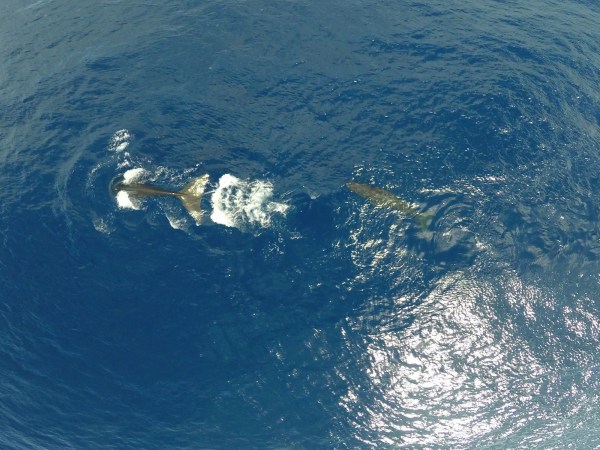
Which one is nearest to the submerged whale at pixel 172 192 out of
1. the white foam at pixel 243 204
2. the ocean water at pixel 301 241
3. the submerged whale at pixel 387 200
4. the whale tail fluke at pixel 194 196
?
the whale tail fluke at pixel 194 196

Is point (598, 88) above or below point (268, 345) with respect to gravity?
above

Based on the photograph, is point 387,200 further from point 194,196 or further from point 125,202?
point 125,202

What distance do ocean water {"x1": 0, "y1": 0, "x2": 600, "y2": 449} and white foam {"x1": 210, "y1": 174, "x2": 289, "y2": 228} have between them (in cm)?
42

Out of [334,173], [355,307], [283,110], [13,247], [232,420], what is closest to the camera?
[232,420]

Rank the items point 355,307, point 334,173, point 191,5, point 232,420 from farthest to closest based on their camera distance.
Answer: point 191,5, point 334,173, point 355,307, point 232,420

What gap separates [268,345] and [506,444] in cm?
4219

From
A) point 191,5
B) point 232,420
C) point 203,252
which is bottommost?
point 232,420

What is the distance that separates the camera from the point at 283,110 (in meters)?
117

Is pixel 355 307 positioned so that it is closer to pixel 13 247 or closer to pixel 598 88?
pixel 13 247

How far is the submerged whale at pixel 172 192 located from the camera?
338 ft

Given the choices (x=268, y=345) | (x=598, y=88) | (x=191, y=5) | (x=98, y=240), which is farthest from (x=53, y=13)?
(x=598, y=88)

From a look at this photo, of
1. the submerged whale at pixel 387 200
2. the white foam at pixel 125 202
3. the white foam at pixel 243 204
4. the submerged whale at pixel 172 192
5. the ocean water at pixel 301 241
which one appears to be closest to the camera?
the ocean water at pixel 301 241

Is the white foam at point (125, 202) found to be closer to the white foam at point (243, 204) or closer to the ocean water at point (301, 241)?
the ocean water at point (301, 241)

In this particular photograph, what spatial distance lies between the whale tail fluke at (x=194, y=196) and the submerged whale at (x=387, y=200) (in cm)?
2870
